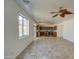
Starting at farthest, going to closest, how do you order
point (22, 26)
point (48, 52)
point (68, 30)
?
point (68, 30) < point (22, 26) < point (48, 52)

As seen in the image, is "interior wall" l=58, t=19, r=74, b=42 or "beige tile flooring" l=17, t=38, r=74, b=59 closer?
"beige tile flooring" l=17, t=38, r=74, b=59

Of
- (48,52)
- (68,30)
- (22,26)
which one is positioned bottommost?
(48,52)

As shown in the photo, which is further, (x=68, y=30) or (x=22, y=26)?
(x=68, y=30)

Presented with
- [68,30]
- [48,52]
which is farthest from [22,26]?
[68,30]

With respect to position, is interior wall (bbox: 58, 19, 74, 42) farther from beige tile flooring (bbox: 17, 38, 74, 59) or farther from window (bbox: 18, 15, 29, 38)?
window (bbox: 18, 15, 29, 38)

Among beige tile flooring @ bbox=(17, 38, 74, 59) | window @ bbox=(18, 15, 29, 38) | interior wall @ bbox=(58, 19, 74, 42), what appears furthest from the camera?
interior wall @ bbox=(58, 19, 74, 42)

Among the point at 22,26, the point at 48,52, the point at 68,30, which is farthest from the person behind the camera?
the point at 68,30

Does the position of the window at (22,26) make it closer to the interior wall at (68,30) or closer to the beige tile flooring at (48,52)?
the beige tile flooring at (48,52)

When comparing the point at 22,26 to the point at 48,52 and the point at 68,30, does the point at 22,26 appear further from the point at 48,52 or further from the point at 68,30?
the point at 68,30

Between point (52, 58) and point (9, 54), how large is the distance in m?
1.72

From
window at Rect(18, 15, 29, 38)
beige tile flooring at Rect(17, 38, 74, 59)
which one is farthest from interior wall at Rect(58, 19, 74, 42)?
window at Rect(18, 15, 29, 38)
